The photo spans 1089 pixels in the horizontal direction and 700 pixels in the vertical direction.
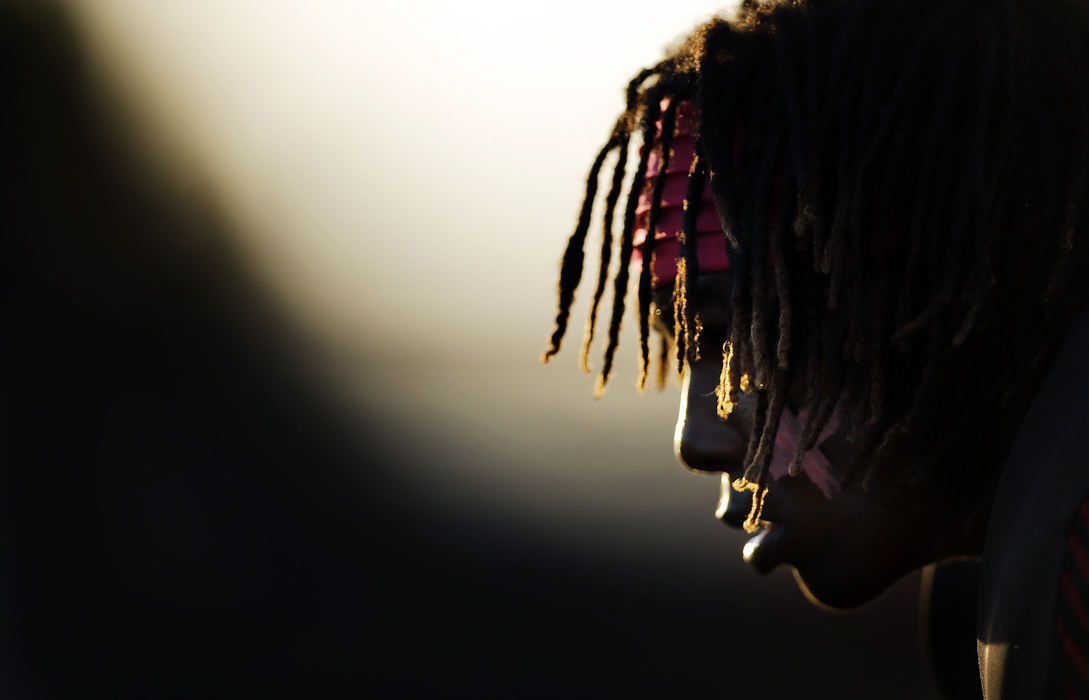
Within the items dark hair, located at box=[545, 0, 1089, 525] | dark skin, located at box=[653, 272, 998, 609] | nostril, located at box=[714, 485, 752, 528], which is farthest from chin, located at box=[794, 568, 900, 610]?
dark hair, located at box=[545, 0, 1089, 525]

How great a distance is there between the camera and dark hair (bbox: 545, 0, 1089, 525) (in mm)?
1110

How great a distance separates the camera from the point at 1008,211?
1119mm

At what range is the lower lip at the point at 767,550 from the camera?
142 cm

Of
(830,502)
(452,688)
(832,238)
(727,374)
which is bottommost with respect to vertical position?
(452,688)

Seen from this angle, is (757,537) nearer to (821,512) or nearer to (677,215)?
(821,512)

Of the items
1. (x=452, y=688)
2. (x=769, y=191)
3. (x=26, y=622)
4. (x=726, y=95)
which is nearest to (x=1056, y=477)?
(x=769, y=191)

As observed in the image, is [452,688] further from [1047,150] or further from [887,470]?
[1047,150]

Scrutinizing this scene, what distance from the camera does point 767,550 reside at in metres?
1.43

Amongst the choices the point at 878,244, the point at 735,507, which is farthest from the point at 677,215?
the point at 735,507

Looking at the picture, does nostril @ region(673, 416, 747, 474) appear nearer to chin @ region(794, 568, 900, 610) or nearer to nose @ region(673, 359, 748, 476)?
nose @ region(673, 359, 748, 476)

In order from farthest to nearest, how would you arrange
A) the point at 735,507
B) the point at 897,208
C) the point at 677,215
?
the point at 735,507 → the point at 677,215 → the point at 897,208

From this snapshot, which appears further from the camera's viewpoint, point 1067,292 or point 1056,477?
point 1067,292

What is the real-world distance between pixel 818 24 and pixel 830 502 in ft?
2.24

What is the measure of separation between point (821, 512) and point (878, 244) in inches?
16.9
